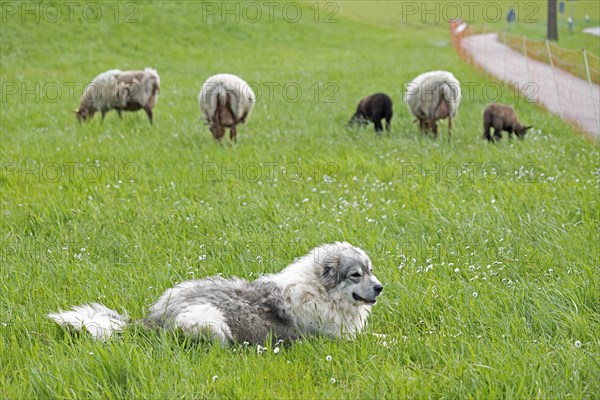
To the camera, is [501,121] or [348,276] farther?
[501,121]

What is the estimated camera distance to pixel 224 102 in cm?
1187

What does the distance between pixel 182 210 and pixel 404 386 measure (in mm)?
4320

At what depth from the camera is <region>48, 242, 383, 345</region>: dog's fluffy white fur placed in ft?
15.0

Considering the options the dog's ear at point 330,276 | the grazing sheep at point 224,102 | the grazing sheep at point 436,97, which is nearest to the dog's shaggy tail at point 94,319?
the dog's ear at point 330,276

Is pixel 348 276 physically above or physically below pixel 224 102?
below

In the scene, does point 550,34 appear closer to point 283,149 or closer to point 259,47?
point 259,47

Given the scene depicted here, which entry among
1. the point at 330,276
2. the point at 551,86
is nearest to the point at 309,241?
the point at 330,276

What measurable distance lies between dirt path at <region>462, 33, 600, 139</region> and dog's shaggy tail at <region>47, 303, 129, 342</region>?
874cm

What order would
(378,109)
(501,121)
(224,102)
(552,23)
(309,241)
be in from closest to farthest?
(309,241), (501,121), (224,102), (378,109), (552,23)

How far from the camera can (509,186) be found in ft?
26.5

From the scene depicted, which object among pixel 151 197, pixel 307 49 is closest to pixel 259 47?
pixel 307 49

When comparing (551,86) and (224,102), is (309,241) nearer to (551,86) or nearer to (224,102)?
(224,102)

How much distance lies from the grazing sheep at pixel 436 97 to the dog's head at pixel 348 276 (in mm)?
7515

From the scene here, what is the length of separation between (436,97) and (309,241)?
6.68 metres
